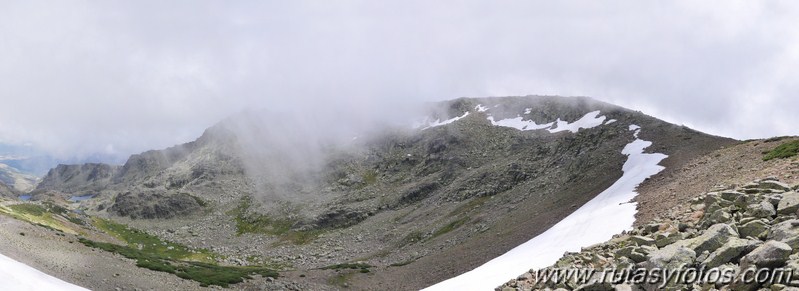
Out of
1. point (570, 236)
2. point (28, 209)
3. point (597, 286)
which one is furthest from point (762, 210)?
point (28, 209)

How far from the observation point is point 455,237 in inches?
2936

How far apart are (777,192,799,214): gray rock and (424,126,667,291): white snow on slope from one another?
16.4 m

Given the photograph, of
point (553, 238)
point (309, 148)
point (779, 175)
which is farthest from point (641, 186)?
point (309, 148)

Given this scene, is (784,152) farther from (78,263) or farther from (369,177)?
(369,177)

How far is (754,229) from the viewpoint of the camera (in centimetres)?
1472

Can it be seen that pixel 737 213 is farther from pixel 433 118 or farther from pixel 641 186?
pixel 433 118

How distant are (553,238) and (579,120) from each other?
291 ft

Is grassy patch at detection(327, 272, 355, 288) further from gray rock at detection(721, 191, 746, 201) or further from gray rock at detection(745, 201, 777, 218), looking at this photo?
gray rock at detection(745, 201, 777, 218)

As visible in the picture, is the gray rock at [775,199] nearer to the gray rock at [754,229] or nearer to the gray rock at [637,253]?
the gray rock at [754,229]

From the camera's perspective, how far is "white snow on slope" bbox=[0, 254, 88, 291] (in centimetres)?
3372

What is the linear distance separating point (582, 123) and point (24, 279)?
115 meters

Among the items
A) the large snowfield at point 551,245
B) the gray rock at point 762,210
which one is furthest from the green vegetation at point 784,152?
the gray rock at point 762,210

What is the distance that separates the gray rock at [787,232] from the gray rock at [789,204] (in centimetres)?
195

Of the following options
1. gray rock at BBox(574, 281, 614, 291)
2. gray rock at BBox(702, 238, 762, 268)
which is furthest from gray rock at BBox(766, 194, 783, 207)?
gray rock at BBox(574, 281, 614, 291)
